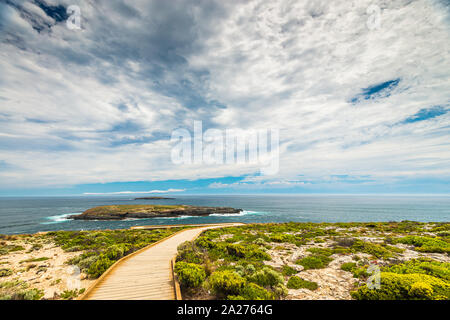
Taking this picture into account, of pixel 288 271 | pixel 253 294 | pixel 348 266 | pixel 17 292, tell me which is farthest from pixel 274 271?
pixel 17 292

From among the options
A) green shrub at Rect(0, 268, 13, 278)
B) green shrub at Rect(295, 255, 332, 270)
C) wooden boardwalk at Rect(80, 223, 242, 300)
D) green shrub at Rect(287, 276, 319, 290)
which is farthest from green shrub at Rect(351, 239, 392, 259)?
green shrub at Rect(0, 268, 13, 278)

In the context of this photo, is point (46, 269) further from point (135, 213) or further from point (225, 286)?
point (135, 213)

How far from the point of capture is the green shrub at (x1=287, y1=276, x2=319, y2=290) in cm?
782

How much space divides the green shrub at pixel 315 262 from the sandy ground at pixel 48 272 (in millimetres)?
12161

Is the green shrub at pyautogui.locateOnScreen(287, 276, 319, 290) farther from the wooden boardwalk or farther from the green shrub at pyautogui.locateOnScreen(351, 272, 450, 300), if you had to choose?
the wooden boardwalk

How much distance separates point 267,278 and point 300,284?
1.56 m

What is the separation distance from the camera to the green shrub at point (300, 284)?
7820mm

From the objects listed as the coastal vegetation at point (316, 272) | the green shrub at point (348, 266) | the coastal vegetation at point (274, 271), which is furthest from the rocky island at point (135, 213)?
the green shrub at point (348, 266)

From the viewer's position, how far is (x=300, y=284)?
26.3ft

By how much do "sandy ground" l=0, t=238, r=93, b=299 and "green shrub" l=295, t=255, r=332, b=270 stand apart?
12.2m

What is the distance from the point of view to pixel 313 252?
12852 mm
